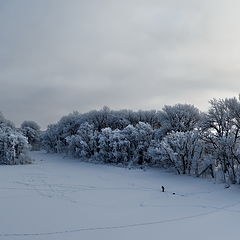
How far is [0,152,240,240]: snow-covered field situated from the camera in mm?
24020

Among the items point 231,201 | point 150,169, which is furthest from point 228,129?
point 231,201

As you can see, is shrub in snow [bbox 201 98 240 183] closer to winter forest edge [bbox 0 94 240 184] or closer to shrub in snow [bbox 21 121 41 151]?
winter forest edge [bbox 0 94 240 184]

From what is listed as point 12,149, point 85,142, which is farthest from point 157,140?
point 12,149

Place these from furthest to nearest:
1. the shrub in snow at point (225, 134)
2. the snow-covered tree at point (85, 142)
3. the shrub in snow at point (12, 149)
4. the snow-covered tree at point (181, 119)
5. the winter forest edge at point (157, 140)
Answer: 1. the snow-covered tree at point (85, 142)
2. the shrub in snow at point (12, 149)
3. the snow-covered tree at point (181, 119)
4. the winter forest edge at point (157, 140)
5. the shrub in snow at point (225, 134)

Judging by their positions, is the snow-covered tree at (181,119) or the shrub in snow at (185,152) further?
the snow-covered tree at (181,119)

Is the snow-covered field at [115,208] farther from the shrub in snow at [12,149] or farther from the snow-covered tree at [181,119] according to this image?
the shrub in snow at [12,149]

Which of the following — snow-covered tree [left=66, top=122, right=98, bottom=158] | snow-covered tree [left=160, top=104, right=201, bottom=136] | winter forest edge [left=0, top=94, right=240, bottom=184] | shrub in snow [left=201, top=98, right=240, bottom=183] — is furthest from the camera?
snow-covered tree [left=66, top=122, right=98, bottom=158]

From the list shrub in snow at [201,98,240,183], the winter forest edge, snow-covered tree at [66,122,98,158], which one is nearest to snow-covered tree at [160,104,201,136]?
the winter forest edge

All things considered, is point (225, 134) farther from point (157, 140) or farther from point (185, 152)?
point (157, 140)

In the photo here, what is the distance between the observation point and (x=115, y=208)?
31.9 metres

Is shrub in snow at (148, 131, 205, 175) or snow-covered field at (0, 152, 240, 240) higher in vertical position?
shrub in snow at (148, 131, 205, 175)

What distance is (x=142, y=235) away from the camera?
23469 millimetres

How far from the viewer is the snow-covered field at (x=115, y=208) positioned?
24.0 metres

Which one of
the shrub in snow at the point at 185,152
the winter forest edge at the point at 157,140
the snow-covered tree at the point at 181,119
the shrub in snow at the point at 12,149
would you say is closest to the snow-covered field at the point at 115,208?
the shrub in snow at the point at 185,152
